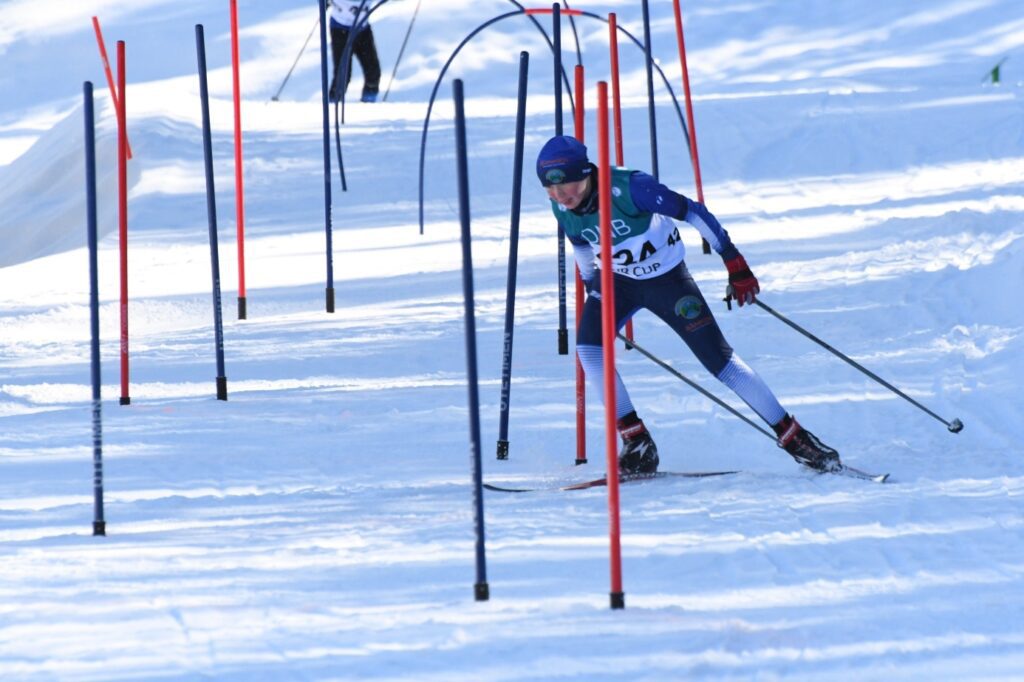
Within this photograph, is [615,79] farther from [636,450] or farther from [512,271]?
[636,450]

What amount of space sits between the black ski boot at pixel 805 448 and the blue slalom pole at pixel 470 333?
1769 mm

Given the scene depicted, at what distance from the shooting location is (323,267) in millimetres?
10438

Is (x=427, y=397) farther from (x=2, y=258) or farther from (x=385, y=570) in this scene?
(x=2, y=258)

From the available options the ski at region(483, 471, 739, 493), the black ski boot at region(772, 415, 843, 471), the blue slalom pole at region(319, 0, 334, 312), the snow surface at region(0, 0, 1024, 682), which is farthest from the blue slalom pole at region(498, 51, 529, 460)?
the blue slalom pole at region(319, 0, 334, 312)

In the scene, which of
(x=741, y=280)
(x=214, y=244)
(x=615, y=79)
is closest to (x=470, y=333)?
(x=741, y=280)

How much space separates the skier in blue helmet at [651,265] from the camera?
5156 millimetres

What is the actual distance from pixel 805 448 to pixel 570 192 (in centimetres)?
120

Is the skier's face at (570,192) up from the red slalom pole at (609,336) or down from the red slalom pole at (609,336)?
up

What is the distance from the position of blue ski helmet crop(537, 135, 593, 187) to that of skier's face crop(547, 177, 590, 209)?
17 mm

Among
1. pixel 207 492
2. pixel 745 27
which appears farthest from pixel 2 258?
pixel 745 27

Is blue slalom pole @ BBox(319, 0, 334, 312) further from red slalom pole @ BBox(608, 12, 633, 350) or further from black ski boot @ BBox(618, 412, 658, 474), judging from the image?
black ski boot @ BBox(618, 412, 658, 474)

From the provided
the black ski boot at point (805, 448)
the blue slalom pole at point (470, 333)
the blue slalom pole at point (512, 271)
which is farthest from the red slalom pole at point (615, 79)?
the blue slalom pole at point (470, 333)

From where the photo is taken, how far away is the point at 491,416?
682cm

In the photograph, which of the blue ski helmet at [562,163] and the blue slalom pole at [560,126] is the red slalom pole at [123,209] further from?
the blue ski helmet at [562,163]
